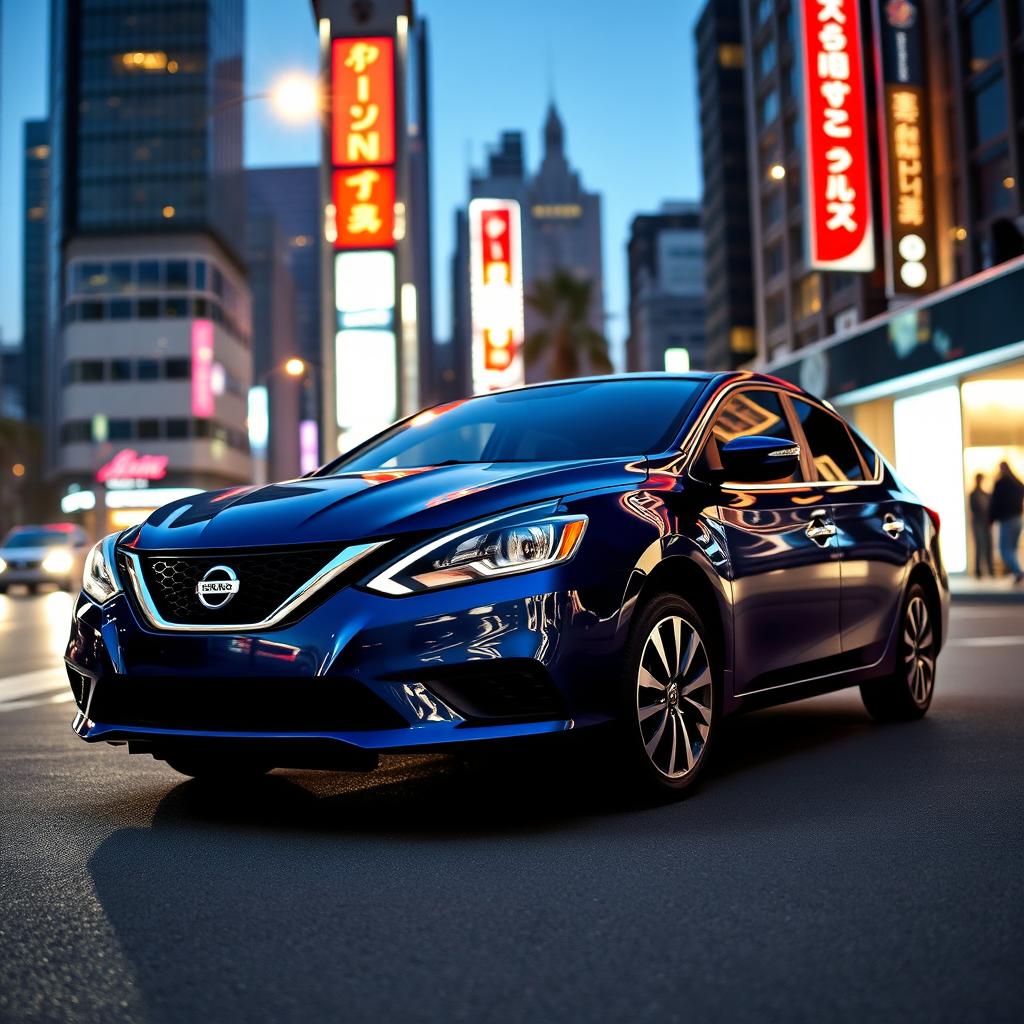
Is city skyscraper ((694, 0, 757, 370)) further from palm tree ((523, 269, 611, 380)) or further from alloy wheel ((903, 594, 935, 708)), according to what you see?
alloy wheel ((903, 594, 935, 708))

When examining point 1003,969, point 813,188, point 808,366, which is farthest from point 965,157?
point 1003,969

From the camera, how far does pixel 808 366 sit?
3225 cm

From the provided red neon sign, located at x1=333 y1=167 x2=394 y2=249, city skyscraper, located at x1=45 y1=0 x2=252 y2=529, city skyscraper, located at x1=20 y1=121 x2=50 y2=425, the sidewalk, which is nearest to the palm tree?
red neon sign, located at x1=333 y1=167 x2=394 y2=249

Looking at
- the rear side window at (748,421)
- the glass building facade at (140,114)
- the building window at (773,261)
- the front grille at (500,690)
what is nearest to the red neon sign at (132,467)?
the glass building facade at (140,114)

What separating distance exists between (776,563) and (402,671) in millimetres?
1937

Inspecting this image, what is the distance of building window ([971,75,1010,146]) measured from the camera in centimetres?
3234

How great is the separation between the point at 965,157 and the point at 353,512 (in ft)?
104

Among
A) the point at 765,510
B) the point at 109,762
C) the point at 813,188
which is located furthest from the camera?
the point at 813,188

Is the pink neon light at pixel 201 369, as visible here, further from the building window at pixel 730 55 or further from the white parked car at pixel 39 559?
the white parked car at pixel 39 559

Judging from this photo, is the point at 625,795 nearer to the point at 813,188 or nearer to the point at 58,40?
the point at 813,188

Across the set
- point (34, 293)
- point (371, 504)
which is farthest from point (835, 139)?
point (34, 293)

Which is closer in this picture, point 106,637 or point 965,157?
point 106,637

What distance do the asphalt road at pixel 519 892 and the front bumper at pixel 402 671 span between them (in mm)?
358

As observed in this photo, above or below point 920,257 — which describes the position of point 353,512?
below
